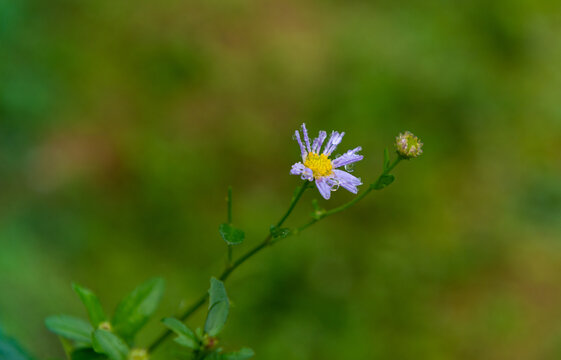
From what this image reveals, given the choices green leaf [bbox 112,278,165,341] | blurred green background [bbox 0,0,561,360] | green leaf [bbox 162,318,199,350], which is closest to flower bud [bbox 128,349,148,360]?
green leaf [bbox 112,278,165,341]

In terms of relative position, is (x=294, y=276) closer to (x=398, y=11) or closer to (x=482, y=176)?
(x=482, y=176)

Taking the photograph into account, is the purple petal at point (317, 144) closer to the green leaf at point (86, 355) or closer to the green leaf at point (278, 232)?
the green leaf at point (278, 232)

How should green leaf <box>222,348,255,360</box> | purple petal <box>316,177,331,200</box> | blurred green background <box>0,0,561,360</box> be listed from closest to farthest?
green leaf <box>222,348,255,360</box> → purple petal <box>316,177,331,200</box> → blurred green background <box>0,0,561,360</box>

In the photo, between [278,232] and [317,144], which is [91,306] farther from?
[317,144]

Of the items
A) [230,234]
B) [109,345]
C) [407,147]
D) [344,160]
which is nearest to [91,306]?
[109,345]

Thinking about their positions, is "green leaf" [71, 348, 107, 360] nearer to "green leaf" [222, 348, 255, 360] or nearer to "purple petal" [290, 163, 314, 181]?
"green leaf" [222, 348, 255, 360]

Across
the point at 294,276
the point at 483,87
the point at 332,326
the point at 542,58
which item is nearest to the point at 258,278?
the point at 294,276
